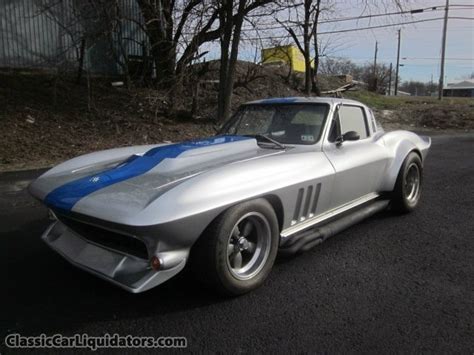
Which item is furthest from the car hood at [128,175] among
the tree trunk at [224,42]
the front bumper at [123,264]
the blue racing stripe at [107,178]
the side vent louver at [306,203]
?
the tree trunk at [224,42]

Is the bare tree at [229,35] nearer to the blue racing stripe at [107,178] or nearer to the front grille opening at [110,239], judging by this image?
the blue racing stripe at [107,178]

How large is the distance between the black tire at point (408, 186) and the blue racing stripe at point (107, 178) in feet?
8.01

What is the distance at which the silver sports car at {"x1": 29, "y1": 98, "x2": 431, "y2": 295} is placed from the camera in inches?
110

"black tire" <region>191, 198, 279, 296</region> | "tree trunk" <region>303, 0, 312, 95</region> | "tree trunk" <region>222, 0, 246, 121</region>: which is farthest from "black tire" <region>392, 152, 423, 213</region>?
"tree trunk" <region>303, 0, 312, 95</region>

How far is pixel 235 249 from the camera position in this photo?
10.5 ft

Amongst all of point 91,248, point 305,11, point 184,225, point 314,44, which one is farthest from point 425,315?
point 314,44

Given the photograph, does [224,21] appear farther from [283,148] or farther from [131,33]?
[283,148]

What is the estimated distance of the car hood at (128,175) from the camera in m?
2.87

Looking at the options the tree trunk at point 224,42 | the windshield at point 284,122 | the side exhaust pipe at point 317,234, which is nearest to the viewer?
the side exhaust pipe at point 317,234

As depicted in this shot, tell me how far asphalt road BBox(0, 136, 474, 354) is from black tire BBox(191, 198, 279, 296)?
0.46 ft

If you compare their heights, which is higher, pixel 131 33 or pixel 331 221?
pixel 131 33

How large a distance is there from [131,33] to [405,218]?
45.4 feet

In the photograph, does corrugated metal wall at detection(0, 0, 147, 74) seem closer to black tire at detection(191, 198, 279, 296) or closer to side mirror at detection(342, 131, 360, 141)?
side mirror at detection(342, 131, 360, 141)

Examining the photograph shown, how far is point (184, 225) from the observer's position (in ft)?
9.05
